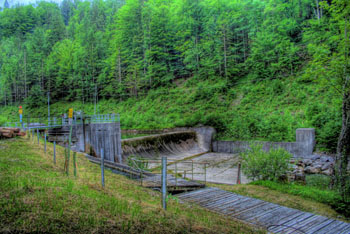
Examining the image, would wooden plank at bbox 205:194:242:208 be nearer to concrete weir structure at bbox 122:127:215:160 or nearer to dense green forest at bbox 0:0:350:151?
dense green forest at bbox 0:0:350:151

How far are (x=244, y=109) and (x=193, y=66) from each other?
17833 millimetres

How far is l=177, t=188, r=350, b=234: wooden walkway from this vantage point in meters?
5.84

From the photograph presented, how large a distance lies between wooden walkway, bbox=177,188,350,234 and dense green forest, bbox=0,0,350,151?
7315 mm

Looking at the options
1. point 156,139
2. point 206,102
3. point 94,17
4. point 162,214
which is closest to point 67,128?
point 156,139

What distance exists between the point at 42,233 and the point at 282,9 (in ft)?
157

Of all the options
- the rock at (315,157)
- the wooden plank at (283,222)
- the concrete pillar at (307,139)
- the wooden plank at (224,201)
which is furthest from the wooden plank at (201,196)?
the concrete pillar at (307,139)

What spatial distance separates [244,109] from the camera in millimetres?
32438

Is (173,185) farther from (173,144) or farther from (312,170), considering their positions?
(173,144)

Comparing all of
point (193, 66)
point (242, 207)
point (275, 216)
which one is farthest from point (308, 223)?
point (193, 66)

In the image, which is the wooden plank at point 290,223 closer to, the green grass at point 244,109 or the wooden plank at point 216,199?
the wooden plank at point 216,199

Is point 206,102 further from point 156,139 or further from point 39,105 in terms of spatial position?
point 39,105

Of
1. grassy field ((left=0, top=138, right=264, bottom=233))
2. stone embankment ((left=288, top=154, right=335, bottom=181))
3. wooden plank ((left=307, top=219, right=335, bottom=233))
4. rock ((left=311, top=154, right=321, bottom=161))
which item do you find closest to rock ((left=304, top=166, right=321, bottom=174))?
stone embankment ((left=288, top=154, right=335, bottom=181))

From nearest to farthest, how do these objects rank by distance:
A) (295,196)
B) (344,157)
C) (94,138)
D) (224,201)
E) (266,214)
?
(266,214)
(224,201)
(295,196)
(344,157)
(94,138)

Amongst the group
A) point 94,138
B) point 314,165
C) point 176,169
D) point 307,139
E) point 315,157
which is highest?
point 94,138
